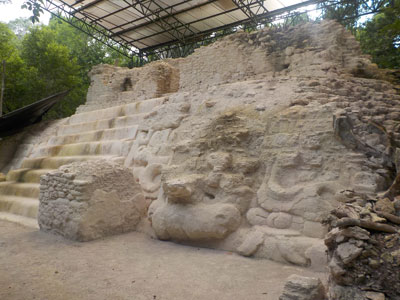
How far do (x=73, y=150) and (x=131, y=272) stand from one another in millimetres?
4623

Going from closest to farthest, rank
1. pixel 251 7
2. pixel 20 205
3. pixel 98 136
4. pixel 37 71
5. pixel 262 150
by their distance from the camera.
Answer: pixel 262 150, pixel 20 205, pixel 98 136, pixel 251 7, pixel 37 71

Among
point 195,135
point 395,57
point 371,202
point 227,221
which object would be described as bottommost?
point 227,221

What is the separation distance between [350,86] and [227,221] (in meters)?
2.75

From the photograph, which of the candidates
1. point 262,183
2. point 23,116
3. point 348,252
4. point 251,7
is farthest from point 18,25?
point 348,252

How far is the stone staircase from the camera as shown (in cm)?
529

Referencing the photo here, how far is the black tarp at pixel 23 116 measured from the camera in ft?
27.3

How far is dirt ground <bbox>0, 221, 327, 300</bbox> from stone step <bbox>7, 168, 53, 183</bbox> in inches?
109

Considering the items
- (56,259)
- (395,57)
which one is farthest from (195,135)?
(395,57)

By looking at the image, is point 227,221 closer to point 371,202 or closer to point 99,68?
point 371,202

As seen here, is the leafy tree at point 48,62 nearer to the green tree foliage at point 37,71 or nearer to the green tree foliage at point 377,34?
the green tree foliage at point 37,71

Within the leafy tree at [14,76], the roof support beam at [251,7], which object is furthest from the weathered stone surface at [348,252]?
the leafy tree at [14,76]

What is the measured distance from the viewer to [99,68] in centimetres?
1066

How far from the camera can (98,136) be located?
262 inches

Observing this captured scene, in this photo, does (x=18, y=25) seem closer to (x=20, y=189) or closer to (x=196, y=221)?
(x=20, y=189)
